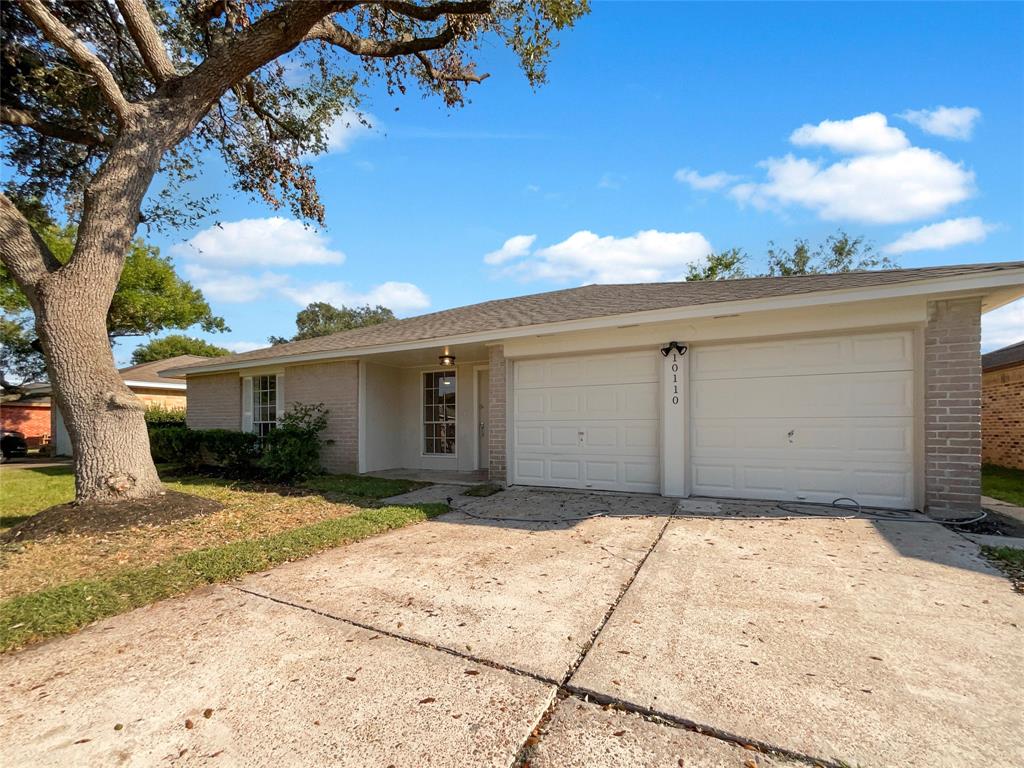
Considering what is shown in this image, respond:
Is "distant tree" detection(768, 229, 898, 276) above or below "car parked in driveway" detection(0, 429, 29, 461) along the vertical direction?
above

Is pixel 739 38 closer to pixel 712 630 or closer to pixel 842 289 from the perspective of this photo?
pixel 842 289

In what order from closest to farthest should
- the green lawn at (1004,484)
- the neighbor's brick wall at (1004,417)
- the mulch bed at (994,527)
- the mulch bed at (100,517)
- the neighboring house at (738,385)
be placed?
the mulch bed at (994,527) < the mulch bed at (100,517) < the neighboring house at (738,385) < the green lawn at (1004,484) < the neighbor's brick wall at (1004,417)

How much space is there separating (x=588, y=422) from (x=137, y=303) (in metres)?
23.2

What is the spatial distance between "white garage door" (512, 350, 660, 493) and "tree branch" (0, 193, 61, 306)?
262 inches

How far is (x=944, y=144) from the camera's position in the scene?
1298 cm

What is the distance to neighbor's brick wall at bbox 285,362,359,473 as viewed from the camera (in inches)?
398

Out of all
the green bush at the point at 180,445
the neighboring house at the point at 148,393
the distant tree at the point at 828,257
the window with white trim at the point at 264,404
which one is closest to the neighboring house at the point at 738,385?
the window with white trim at the point at 264,404

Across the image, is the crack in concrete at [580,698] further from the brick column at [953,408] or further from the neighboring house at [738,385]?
the brick column at [953,408]

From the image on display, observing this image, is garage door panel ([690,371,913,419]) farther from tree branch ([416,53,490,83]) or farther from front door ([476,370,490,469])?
tree branch ([416,53,490,83])

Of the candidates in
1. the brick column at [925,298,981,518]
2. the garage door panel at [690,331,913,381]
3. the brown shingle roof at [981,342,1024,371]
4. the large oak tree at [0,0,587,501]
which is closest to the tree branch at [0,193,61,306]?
the large oak tree at [0,0,587,501]

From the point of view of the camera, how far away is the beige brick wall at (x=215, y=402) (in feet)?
39.9

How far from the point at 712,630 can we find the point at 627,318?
4620mm

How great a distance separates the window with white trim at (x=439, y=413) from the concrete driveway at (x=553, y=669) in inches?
259

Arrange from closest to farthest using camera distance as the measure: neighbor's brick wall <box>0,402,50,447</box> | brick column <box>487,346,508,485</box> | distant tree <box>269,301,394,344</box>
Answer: brick column <box>487,346,508,485</box>, neighbor's brick wall <box>0,402,50,447</box>, distant tree <box>269,301,394,344</box>
